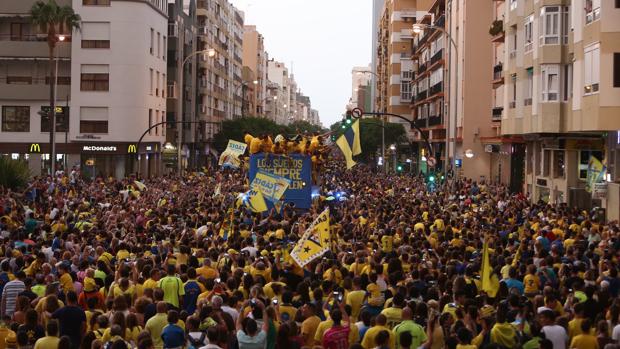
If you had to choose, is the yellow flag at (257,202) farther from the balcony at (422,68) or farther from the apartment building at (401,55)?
the apartment building at (401,55)

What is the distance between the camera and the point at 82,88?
63.3 metres

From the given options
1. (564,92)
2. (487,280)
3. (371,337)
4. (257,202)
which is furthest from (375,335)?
(564,92)

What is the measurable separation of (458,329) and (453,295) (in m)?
2.95

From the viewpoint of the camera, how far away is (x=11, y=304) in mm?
14000

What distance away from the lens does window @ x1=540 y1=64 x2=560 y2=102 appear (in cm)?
3722

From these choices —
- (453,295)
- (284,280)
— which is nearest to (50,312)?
(284,280)

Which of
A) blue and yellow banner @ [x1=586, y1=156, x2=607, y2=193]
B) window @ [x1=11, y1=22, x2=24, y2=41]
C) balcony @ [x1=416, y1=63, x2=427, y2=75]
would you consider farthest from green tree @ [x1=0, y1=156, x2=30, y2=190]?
balcony @ [x1=416, y1=63, x2=427, y2=75]

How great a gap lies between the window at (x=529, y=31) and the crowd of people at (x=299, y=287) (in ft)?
56.0

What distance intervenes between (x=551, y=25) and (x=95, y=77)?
1377 inches

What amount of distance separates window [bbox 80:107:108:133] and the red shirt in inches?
2145

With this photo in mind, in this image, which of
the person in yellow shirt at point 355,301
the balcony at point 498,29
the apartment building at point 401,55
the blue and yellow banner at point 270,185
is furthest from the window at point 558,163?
the apartment building at point 401,55

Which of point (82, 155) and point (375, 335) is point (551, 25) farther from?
point (82, 155)

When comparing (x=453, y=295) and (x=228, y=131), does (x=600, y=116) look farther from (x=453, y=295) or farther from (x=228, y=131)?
Result: (x=228, y=131)

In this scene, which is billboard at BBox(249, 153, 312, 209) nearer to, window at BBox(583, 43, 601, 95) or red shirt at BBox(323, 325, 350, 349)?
window at BBox(583, 43, 601, 95)
